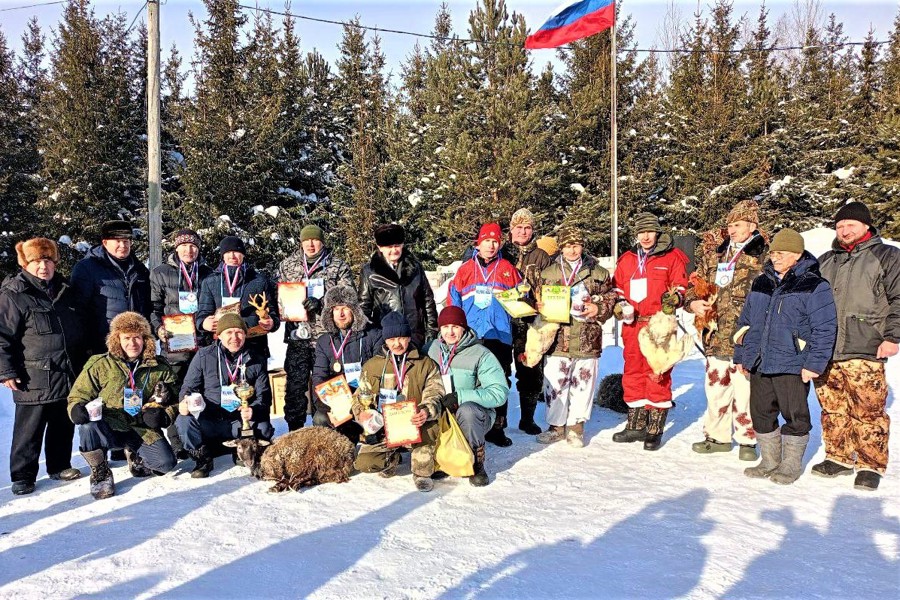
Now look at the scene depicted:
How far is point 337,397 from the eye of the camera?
4.91 metres

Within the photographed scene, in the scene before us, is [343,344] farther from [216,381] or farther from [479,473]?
[479,473]

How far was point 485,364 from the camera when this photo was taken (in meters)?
4.96

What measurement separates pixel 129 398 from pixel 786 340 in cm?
492

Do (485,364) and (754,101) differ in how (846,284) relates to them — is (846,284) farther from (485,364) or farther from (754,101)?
(754,101)

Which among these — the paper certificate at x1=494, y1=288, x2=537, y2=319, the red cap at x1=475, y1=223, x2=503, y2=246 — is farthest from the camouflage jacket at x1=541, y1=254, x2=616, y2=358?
the red cap at x1=475, y1=223, x2=503, y2=246

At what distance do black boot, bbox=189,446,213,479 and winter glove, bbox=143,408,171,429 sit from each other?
31 cm

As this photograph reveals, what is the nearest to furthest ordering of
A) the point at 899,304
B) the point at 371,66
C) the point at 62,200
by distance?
the point at 899,304 → the point at 62,200 → the point at 371,66

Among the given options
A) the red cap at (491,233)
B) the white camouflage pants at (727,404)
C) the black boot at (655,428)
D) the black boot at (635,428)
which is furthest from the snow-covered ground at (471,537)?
the red cap at (491,233)

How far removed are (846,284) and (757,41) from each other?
1163 inches

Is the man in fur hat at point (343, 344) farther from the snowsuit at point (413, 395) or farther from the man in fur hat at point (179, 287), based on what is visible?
the man in fur hat at point (179, 287)

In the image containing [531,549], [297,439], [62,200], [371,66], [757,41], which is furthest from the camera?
[757,41]

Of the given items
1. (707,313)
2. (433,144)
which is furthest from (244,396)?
(433,144)

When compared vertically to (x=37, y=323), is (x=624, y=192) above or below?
above

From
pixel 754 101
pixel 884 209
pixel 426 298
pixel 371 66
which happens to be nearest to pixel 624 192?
pixel 754 101
